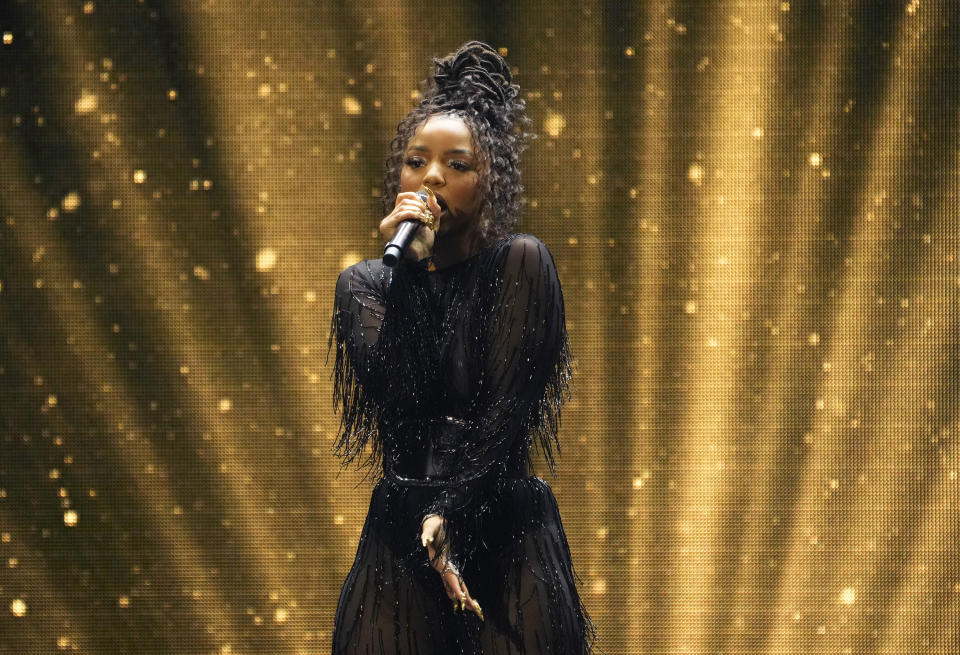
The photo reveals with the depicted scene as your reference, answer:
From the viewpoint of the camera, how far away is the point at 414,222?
1084mm

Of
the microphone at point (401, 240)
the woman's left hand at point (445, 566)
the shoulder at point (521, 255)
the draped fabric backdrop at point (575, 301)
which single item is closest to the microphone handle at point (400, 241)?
the microphone at point (401, 240)

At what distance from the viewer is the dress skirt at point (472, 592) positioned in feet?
3.64

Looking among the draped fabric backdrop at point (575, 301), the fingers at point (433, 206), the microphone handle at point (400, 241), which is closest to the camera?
the microphone handle at point (400, 241)

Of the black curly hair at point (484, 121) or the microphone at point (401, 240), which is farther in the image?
the black curly hair at point (484, 121)

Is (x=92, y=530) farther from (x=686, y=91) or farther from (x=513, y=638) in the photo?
(x=686, y=91)

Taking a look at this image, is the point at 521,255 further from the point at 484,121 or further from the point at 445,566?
the point at 445,566

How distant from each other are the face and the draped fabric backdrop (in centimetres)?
92

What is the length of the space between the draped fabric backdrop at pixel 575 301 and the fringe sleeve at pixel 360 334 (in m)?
0.86

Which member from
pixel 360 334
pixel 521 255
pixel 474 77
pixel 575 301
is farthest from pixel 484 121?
pixel 575 301

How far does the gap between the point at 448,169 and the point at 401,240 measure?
15 cm

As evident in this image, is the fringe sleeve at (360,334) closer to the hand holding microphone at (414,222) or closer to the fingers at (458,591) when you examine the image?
the hand holding microphone at (414,222)

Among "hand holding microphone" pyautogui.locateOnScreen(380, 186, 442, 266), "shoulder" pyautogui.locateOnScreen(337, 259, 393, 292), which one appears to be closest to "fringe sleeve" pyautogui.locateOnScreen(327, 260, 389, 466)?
"shoulder" pyautogui.locateOnScreen(337, 259, 393, 292)

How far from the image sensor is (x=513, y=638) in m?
1.10

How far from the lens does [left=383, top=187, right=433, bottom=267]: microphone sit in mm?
1011
